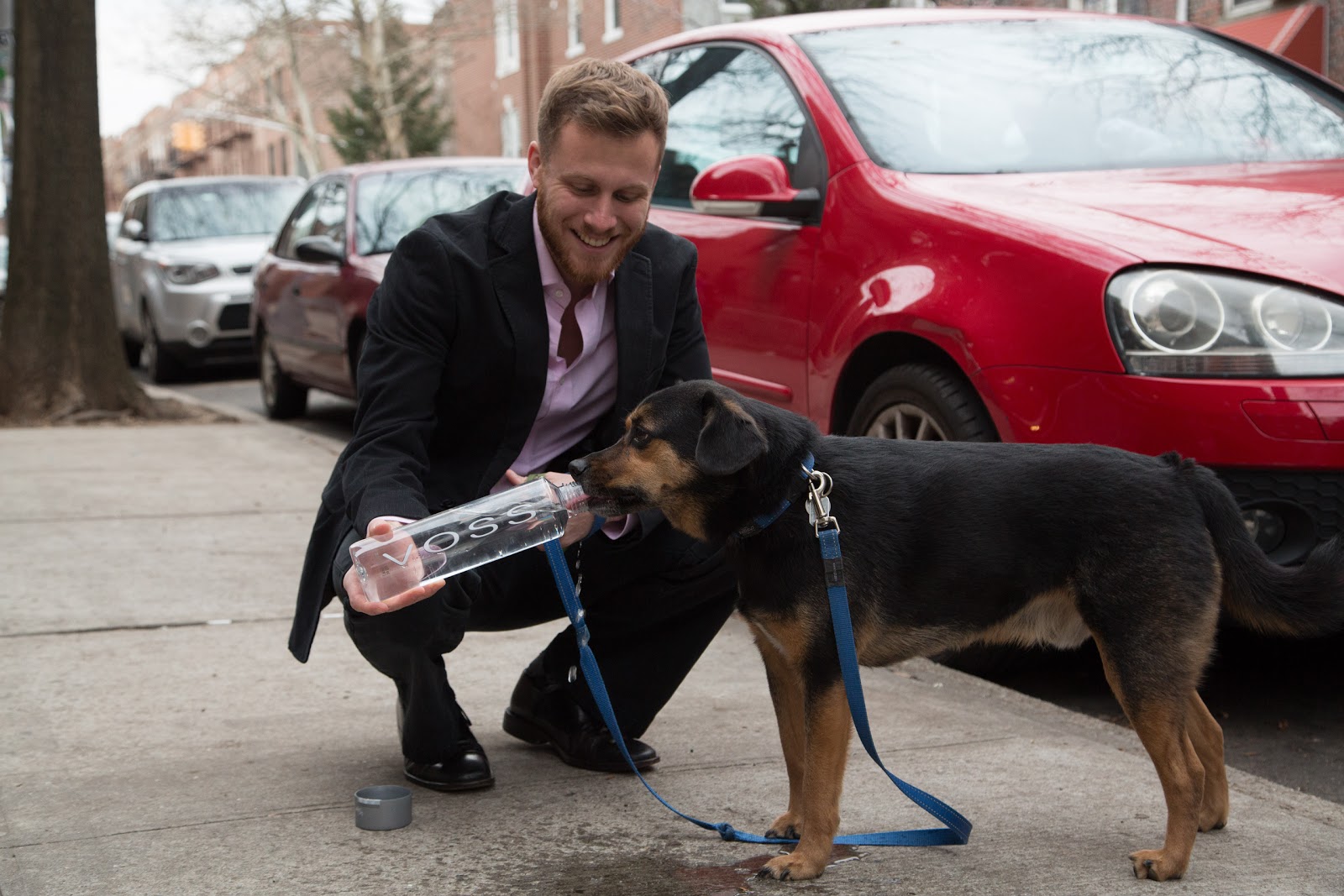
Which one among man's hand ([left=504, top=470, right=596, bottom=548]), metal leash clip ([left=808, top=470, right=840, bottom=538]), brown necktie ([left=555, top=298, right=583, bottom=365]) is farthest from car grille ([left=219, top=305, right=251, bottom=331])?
metal leash clip ([left=808, top=470, right=840, bottom=538])

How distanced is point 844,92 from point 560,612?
2328mm

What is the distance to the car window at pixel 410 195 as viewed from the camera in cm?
928

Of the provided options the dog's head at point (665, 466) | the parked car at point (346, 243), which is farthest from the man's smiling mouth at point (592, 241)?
the parked car at point (346, 243)

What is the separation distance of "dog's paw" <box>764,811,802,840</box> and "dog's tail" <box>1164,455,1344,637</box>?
3.42 ft

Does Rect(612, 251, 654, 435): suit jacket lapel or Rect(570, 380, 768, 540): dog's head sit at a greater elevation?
Rect(612, 251, 654, 435): suit jacket lapel

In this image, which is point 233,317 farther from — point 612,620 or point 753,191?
point 612,620

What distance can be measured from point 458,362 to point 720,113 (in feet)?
8.84

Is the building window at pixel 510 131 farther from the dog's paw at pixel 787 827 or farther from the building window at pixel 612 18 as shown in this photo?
the dog's paw at pixel 787 827

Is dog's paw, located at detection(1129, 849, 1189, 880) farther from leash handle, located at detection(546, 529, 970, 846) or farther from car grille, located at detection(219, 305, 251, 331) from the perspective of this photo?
car grille, located at detection(219, 305, 251, 331)

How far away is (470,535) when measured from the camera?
3299mm

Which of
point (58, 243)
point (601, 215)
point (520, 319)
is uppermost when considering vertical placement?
point (601, 215)

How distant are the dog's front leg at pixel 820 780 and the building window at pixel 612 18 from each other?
113ft

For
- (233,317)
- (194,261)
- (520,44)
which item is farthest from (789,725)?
(520,44)

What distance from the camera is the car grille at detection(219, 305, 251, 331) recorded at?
13992 mm
